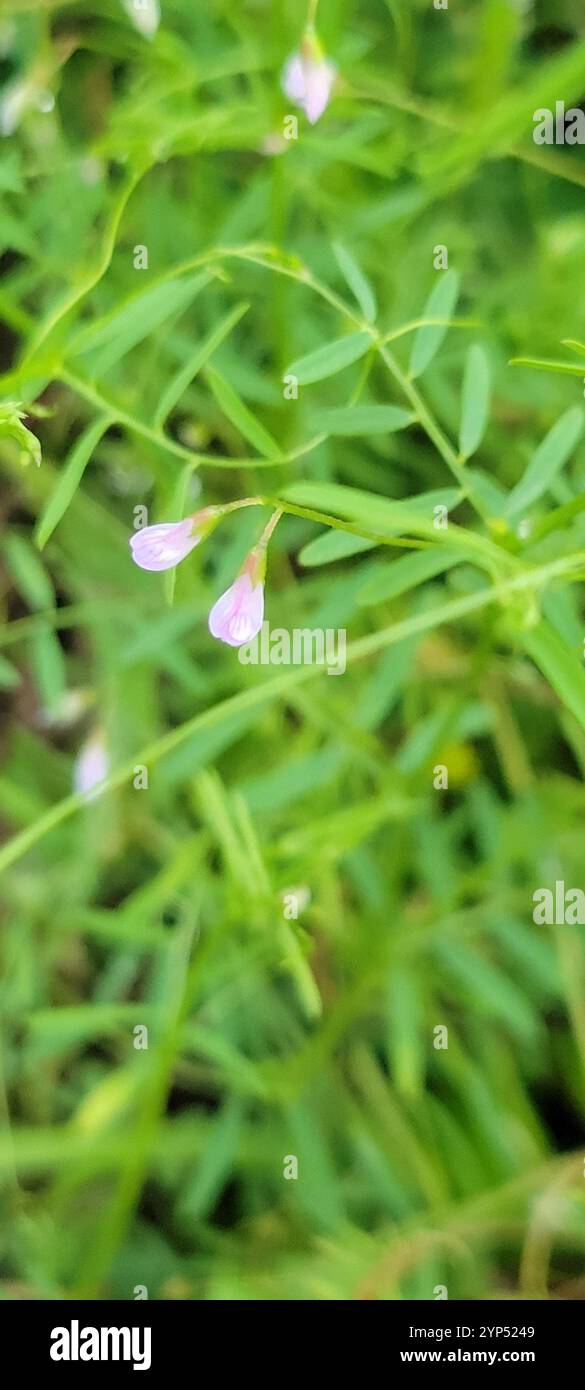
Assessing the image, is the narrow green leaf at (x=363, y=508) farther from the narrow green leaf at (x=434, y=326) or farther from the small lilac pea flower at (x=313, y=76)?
the small lilac pea flower at (x=313, y=76)

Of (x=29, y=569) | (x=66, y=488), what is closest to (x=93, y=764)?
(x=29, y=569)

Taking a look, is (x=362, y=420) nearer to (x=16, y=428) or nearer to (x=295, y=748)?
(x=16, y=428)

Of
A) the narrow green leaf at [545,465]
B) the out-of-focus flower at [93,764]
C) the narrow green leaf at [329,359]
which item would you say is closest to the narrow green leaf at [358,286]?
the narrow green leaf at [329,359]

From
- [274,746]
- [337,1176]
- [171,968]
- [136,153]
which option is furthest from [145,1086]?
[136,153]

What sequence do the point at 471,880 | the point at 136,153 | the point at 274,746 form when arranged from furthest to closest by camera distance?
the point at 274,746 < the point at 471,880 < the point at 136,153
